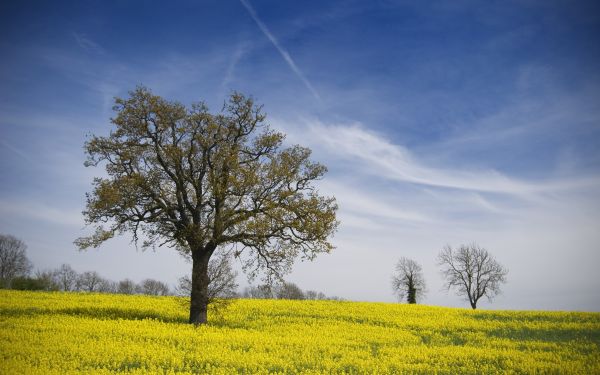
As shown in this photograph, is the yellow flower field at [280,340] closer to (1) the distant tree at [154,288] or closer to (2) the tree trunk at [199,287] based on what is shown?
(2) the tree trunk at [199,287]

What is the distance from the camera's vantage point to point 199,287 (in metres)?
23.1

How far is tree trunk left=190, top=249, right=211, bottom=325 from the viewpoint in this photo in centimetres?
2297

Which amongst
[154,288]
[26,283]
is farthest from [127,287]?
[26,283]

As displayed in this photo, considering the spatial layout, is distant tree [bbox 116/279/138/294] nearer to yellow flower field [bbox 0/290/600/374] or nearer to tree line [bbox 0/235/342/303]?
tree line [bbox 0/235/342/303]

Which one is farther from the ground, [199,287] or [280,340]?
[199,287]

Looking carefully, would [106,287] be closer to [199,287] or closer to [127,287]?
[127,287]

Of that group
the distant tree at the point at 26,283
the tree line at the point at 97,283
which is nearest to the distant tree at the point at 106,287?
the tree line at the point at 97,283

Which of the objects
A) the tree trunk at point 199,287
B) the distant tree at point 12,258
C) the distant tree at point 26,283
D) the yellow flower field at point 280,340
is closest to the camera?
the yellow flower field at point 280,340

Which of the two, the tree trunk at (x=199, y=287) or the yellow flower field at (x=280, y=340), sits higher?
the tree trunk at (x=199, y=287)

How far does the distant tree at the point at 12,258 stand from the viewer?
88188 millimetres

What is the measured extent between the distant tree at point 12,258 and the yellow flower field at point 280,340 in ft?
224

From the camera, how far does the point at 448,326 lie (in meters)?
26.1

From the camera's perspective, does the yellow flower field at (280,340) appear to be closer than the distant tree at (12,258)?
Yes

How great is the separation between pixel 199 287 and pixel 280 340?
6286mm
